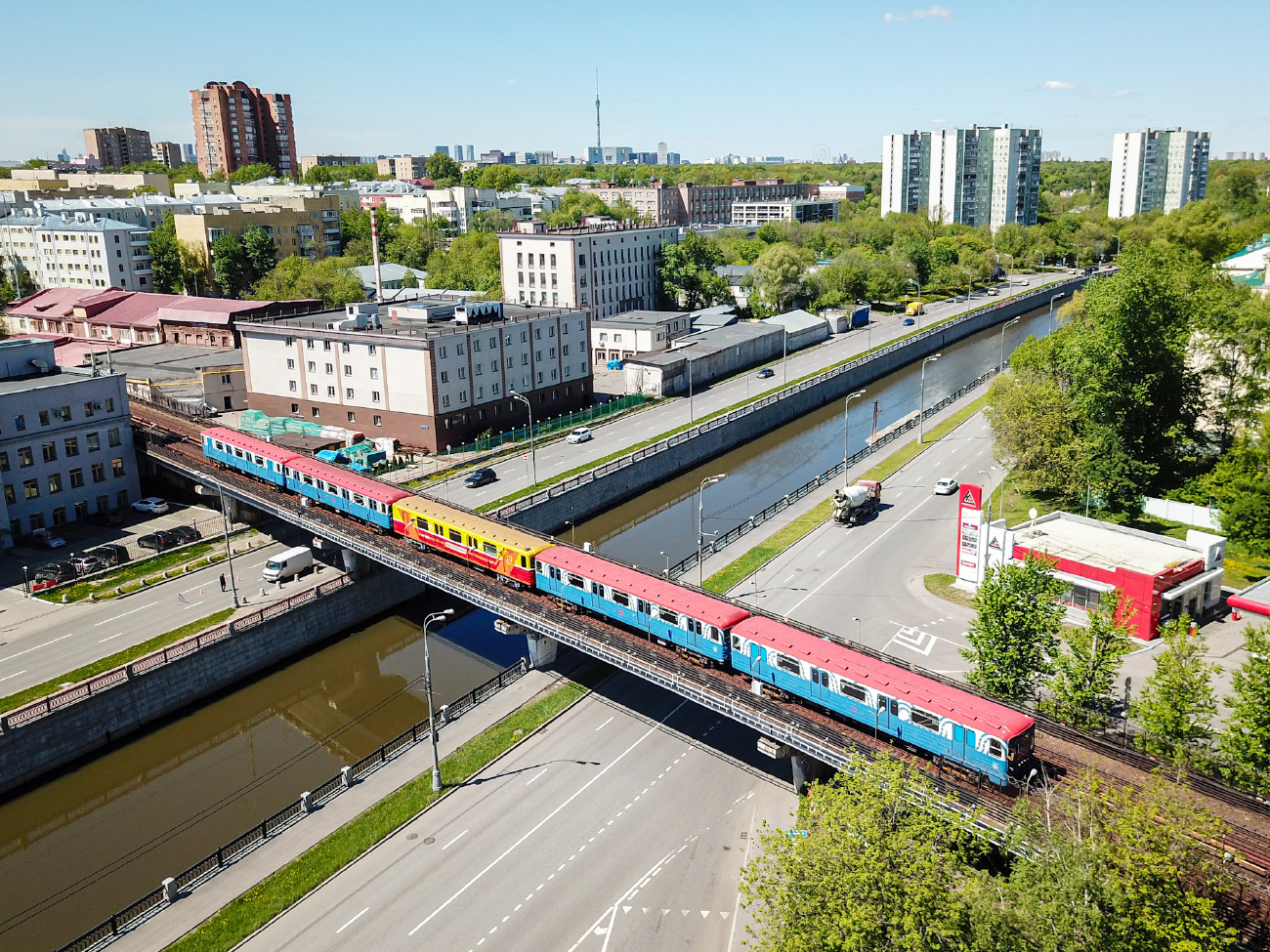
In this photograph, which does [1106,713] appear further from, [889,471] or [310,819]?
[889,471]

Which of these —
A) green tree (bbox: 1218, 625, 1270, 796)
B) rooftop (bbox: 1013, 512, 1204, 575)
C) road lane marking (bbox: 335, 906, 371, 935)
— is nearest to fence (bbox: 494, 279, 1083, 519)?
road lane marking (bbox: 335, 906, 371, 935)

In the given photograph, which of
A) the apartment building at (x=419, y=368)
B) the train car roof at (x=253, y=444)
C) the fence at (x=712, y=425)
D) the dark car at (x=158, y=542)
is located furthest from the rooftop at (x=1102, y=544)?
the dark car at (x=158, y=542)

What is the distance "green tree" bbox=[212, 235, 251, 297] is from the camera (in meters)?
138

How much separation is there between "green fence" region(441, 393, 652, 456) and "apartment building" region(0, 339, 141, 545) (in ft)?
75.7

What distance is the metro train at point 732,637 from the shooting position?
28266 millimetres

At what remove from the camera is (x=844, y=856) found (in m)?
20.9

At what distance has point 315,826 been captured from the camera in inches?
1261

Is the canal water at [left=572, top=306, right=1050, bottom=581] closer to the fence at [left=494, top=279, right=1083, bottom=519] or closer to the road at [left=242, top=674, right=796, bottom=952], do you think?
the fence at [left=494, top=279, right=1083, bottom=519]

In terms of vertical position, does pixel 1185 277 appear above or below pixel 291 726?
above

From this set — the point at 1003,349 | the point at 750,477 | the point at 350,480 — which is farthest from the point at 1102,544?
the point at 1003,349

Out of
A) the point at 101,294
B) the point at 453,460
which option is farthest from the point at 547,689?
the point at 101,294

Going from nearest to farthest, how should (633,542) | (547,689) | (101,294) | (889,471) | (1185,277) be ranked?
(547,689) < (633,542) < (889,471) < (1185,277) < (101,294)

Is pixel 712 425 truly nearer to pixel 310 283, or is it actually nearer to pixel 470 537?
pixel 470 537

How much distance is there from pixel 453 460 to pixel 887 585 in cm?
3589
